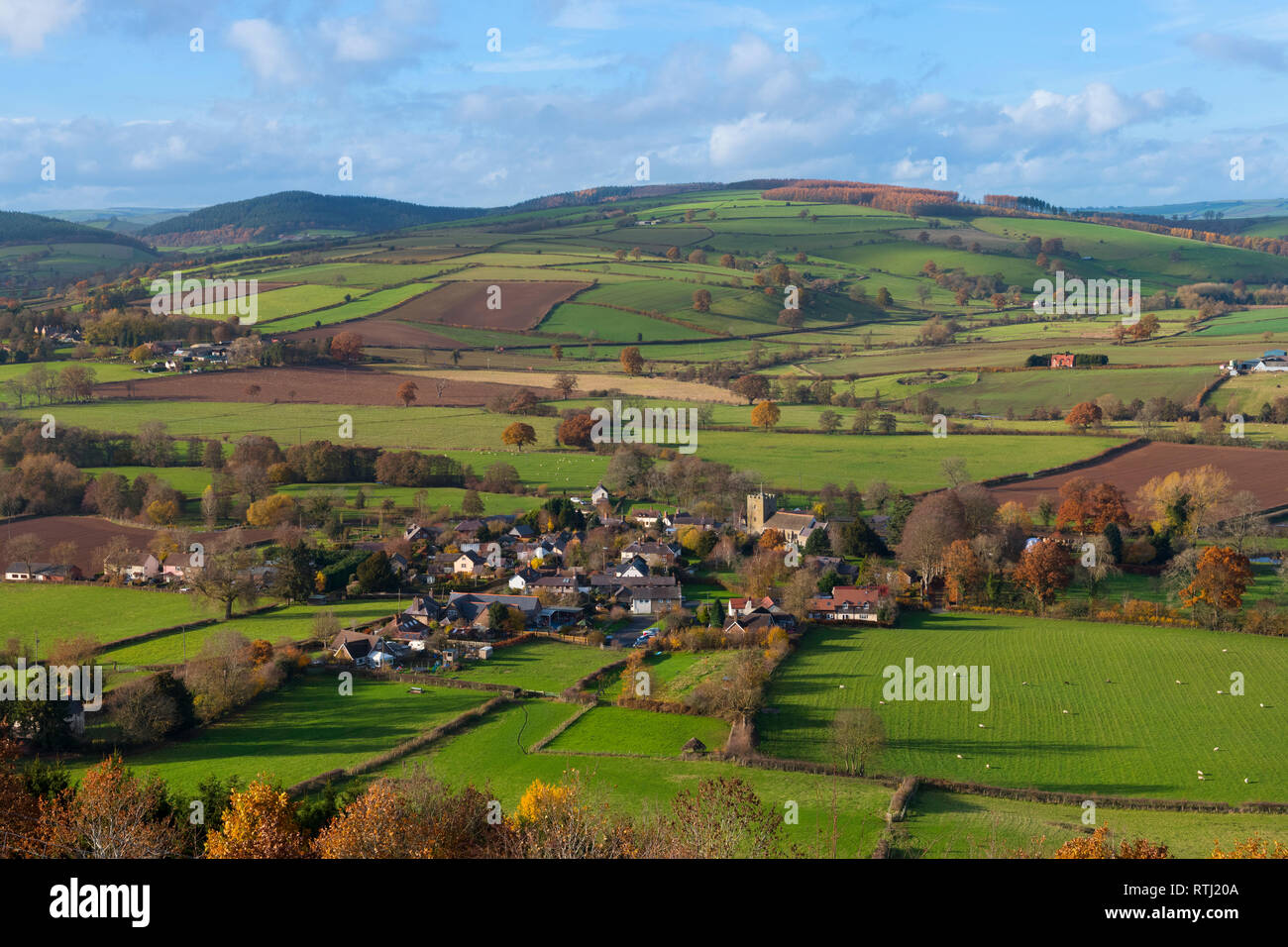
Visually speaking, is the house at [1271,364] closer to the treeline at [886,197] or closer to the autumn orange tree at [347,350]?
the autumn orange tree at [347,350]

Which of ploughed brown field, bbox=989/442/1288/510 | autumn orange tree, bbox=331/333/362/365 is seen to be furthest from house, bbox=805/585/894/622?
autumn orange tree, bbox=331/333/362/365

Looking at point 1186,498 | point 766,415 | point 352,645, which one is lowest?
point 352,645

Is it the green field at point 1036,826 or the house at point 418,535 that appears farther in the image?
the house at point 418,535

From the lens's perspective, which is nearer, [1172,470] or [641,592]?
[641,592]

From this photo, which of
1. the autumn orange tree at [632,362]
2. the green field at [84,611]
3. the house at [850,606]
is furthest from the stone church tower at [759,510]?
the autumn orange tree at [632,362]

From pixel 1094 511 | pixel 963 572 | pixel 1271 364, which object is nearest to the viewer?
pixel 963 572

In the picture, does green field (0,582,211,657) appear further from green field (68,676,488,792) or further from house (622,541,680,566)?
house (622,541,680,566)

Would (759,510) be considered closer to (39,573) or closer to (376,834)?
(39,573)

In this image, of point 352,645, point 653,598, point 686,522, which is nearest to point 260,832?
point 352,645

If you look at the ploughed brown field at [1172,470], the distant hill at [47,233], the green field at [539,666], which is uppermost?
the distant hill at [47,233]
